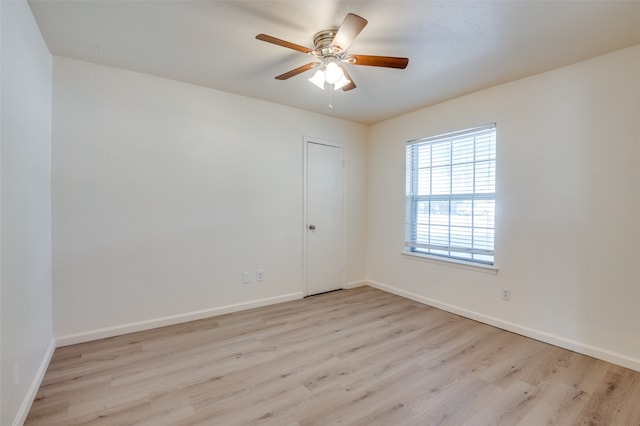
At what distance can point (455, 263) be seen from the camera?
134 inches

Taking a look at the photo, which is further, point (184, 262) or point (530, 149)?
point (184, 262)

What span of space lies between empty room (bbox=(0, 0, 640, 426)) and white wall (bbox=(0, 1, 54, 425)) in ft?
0.07

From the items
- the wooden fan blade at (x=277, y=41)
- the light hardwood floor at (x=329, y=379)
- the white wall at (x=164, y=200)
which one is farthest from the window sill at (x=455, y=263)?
the wooden fan blade at (x=277, y=41)

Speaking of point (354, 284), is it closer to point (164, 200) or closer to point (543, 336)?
point (543, 336)

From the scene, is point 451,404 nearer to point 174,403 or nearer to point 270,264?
point 174,403

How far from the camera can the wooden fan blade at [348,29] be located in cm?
163

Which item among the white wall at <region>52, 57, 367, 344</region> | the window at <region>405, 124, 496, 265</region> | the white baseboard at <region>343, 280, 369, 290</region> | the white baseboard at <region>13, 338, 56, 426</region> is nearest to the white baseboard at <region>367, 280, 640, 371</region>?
the window at <region>405, 124, 496, 265</region>

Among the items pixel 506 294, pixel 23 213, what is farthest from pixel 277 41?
pixel 506 294

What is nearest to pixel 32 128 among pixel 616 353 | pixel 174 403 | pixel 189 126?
pixel 189 126

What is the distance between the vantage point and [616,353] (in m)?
2.30

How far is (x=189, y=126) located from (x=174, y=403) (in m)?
2.47

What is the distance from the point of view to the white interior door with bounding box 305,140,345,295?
395cm

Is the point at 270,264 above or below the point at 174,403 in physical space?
above

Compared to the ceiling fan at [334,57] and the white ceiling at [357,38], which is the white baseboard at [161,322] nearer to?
the white ceiling at [357,38]
